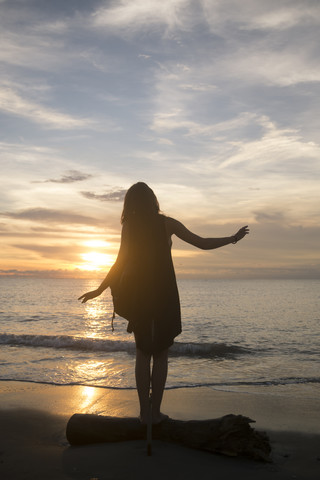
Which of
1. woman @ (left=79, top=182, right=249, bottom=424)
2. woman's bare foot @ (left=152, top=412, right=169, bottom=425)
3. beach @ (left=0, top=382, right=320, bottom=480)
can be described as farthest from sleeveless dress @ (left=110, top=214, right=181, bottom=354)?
beach @ (left=0, top=382, right=320, bottom=480)

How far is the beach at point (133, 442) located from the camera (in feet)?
10.9

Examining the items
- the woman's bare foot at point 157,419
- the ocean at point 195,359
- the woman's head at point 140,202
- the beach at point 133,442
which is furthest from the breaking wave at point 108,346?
the woman's head at point 140,202

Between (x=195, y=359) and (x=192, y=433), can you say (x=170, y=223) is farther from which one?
(x=195, y=359)

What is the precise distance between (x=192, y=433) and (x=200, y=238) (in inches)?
73.0

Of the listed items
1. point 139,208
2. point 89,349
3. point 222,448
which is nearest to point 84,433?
point 222,448

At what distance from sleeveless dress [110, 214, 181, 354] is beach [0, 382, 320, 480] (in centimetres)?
99

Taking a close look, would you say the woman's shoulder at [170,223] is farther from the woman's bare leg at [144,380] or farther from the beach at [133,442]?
the beach at [133,442]

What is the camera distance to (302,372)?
9.49m

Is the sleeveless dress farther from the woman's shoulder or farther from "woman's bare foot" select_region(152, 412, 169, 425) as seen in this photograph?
"woman's bare foot" select_region(152, 412, 169, 425)

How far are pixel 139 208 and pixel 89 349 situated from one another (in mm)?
10196

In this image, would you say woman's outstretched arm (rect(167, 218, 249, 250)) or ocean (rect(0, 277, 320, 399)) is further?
ocean (rect(0, 277, 320, 399))

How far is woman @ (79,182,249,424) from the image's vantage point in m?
3.87

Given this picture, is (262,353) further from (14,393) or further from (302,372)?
(14,393)

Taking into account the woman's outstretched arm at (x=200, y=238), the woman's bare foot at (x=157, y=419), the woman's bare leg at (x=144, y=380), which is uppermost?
the woman's outstretched arm at (x=200, y=238)
